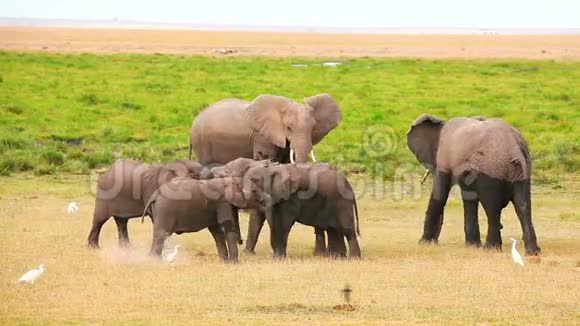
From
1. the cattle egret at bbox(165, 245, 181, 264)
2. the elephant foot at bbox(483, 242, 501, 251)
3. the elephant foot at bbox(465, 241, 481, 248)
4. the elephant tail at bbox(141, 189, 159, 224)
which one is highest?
the elephant tail at bbox(141, 189, 159, 224)

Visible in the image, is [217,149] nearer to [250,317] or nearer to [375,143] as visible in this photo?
[250,317]

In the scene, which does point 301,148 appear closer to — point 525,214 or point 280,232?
point 280,232

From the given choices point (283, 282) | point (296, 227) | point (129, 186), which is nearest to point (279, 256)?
point (283, 282)

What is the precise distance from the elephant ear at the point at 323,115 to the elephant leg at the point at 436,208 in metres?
1.71

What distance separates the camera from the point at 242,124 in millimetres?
18328

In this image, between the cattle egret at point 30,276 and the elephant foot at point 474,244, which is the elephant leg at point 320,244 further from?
the cattle egret at point 30,276

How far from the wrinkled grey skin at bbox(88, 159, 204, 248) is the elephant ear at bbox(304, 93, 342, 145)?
2476 millimetres

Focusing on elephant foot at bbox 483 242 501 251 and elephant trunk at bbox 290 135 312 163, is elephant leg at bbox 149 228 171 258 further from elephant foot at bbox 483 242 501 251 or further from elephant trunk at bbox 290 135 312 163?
elephant foot at bbox 483 242 501 251

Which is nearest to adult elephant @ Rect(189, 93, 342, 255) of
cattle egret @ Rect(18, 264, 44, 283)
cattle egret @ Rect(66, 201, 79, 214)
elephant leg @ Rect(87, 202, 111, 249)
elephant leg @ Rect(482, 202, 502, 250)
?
cattle egret @ Rect(66, 201, 79, 214)

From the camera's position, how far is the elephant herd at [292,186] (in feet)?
48.9

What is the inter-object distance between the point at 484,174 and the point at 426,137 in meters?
2.11

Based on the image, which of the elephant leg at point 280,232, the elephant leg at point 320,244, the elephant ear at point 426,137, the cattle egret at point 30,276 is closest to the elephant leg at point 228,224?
the elephant leg at point 280,232

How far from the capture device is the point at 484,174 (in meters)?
16.1

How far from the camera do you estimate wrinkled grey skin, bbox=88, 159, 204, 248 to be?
15.8 meters
